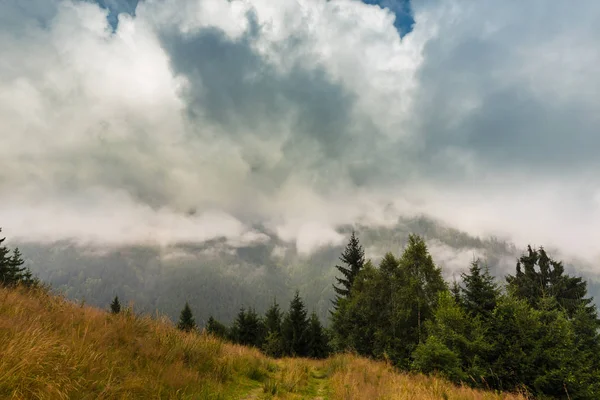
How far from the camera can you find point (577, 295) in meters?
45.7

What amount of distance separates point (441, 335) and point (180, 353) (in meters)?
17.9

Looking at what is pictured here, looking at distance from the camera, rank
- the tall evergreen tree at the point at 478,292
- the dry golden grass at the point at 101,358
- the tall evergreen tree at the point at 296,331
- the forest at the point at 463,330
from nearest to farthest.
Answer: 1. the dry golden grass at the point at 101,358
2. the forest at the point at 463,330
3. the tall evergreen tree at the point at 478,292
4. the tall evergreen tree at the point at 296,331

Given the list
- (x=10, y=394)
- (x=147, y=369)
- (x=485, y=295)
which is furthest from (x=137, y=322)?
(x=485, y=295)

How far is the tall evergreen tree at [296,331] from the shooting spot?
138 feet

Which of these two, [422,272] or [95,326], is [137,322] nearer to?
[95,326]

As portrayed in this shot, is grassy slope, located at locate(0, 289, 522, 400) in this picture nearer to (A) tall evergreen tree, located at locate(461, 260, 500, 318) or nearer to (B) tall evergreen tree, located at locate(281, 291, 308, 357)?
(A) tall evergreen tree, located at locate(461, 260, 500, 318)

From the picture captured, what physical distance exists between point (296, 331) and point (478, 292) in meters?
29.0

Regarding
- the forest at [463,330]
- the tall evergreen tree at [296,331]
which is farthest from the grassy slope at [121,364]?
the tall evergreen tree at [296,331]

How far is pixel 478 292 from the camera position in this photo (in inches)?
899

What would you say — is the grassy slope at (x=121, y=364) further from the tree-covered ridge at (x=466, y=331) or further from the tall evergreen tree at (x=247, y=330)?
the tall evergreen tree at (x=247, y=330)

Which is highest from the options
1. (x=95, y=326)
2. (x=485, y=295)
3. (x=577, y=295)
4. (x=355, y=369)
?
(x=577, y=295)

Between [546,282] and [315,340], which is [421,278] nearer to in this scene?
[315,340]

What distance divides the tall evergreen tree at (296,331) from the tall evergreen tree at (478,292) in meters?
24.4

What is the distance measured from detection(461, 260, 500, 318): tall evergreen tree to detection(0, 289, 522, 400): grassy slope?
16.5 meters
